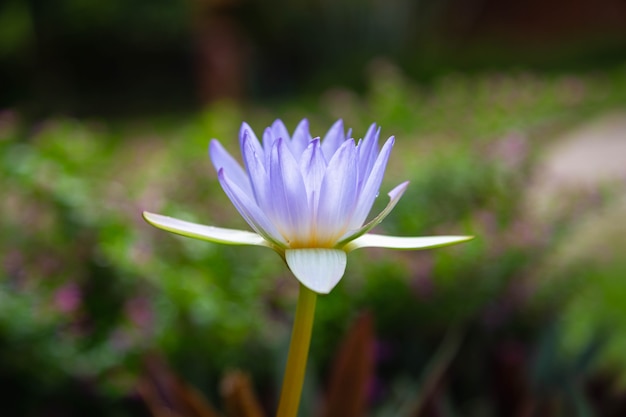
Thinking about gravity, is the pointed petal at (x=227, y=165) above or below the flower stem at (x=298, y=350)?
above

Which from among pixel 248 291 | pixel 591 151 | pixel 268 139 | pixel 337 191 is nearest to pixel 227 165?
pixel 268 139

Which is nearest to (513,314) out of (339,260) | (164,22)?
(339,260)

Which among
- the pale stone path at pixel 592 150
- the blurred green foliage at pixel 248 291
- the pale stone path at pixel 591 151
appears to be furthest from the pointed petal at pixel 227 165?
the pale stone path at pixel 592 150

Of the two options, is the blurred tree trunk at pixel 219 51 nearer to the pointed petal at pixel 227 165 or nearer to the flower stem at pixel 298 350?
the pointed petal at pixel 227 165

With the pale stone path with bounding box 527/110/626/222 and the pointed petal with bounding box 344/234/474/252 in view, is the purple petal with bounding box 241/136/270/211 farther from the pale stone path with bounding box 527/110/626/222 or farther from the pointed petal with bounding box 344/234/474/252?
the pale stone path with bounding box 527/110/626/222

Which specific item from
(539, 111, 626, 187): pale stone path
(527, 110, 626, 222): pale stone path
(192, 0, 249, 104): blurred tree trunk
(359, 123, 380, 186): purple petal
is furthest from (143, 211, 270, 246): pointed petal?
(192, 0, 249, 104): blurred tree trunk
